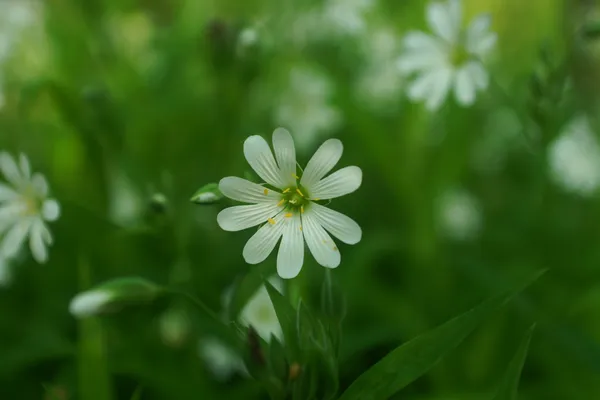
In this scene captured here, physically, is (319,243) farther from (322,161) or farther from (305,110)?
(305,110)

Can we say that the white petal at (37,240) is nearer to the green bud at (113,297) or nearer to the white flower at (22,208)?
the white flower at (22,208)

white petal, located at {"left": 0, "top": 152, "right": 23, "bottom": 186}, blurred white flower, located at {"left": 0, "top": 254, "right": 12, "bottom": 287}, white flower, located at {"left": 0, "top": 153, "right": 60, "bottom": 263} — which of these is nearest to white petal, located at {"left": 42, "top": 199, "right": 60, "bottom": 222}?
white flower, located at {"left": 0, "top": 153, "right": 60, "bottom": 263}

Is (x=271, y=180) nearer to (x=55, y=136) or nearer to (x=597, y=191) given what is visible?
(x=55, y=136)

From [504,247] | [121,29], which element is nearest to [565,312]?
[504,247]

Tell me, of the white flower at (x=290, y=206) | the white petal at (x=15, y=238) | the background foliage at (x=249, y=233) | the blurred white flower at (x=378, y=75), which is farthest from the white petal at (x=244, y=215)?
the blurred white flower at (x=378, y=75)

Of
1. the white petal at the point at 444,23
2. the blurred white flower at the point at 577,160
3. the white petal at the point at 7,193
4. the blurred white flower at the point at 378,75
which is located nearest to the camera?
the white petal at the point at 7,193

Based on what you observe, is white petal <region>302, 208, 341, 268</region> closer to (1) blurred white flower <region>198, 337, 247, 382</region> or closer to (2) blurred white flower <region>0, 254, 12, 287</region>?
(1) blurred white flower <region>198, 337, 247, 382</region>
